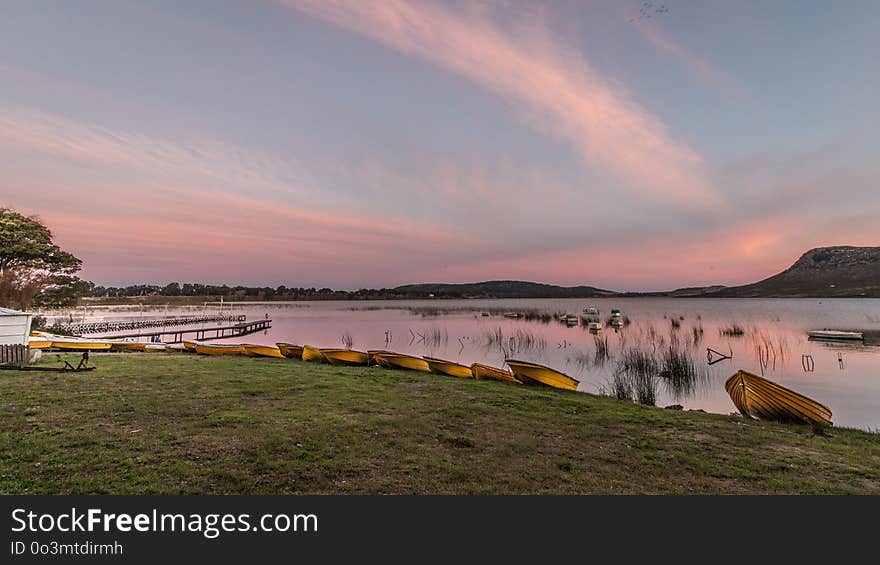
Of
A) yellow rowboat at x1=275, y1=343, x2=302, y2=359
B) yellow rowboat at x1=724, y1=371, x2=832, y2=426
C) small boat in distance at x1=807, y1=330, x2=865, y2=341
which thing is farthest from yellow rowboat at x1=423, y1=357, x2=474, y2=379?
small boat in distance at x1=807, y1=330, x2=865, y2=341

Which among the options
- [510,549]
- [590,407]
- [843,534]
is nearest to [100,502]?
[510,549]

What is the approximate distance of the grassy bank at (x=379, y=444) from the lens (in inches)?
192

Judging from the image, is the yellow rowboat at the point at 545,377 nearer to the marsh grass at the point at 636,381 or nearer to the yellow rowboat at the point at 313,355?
the marsh grass at the point at 636,381

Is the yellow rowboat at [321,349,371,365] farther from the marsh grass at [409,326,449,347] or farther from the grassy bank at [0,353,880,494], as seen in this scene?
the marsh grass at [409,326,449,347]

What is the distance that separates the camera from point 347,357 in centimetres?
1641

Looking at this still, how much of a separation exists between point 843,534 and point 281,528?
197 inches

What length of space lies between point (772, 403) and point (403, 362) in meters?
10.8

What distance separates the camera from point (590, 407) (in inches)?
393

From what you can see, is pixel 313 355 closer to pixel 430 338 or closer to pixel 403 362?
pixel 403 362

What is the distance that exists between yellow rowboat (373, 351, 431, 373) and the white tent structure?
11.3m

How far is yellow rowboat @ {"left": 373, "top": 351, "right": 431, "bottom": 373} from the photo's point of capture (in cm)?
1523

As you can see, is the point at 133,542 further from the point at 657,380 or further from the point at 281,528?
the point at 657,380

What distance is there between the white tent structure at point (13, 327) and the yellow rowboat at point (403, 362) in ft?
37.2

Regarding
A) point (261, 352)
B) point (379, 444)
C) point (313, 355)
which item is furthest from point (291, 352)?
point (379, 444)
